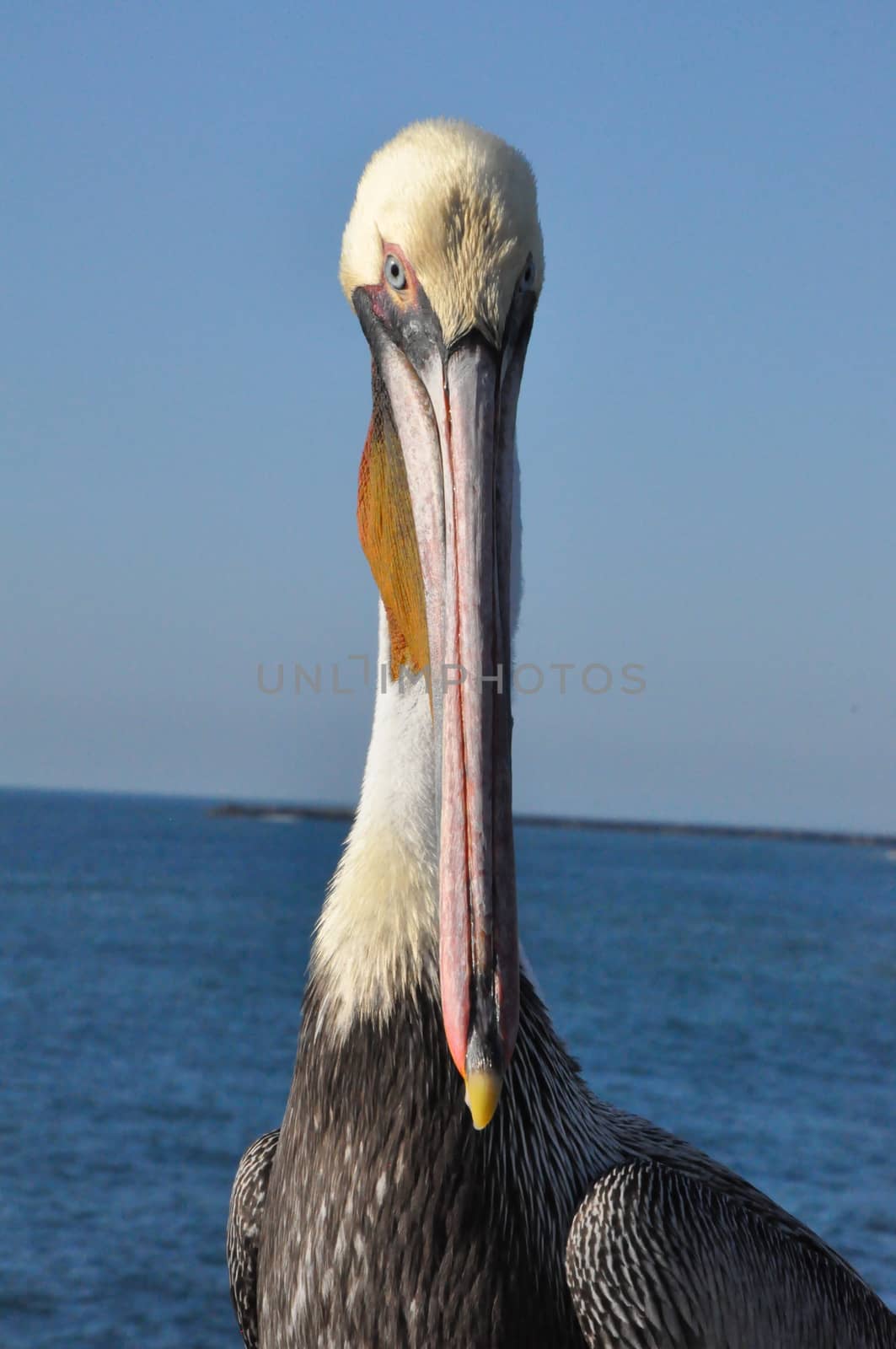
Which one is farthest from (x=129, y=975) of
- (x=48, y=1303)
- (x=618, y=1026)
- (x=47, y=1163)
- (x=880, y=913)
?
(x=880, y=913)

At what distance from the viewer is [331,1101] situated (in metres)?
2.94

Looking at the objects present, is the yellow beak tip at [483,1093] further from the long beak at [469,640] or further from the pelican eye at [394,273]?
the pelican eye at [394,273]

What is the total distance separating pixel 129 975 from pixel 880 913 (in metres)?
64.1

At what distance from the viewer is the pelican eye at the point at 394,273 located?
2.74 meters

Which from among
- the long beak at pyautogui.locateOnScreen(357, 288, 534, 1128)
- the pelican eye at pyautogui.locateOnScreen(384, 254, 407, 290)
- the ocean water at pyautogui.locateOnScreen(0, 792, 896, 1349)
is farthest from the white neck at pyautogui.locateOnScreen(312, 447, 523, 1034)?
the ocean water at pyautogui.locateOnScreen(0, 792, 896, 1349)

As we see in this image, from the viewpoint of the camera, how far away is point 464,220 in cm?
262

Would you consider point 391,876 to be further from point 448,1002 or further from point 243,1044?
point 243,1044

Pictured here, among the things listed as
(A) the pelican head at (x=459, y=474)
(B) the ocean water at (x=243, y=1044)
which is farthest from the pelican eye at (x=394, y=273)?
(B) the ocean water at (x=243, y=1044)

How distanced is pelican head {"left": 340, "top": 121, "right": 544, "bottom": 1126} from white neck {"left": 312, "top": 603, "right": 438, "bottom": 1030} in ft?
0.31

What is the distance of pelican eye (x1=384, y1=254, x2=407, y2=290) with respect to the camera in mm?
2736

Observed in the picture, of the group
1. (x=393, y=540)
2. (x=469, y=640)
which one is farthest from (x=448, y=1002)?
(x=393, y=540)

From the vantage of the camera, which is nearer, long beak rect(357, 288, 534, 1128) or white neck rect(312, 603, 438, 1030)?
long beak rect(357, 288, 534, 1128)

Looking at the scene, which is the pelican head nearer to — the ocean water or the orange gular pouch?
the orange gular pouch

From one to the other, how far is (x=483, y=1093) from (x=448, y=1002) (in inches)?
6.0
